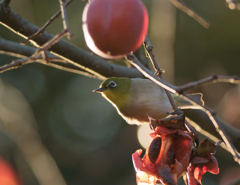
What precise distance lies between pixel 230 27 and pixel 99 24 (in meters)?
5.36

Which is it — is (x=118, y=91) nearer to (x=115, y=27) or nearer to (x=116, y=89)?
(x=116, y=89)

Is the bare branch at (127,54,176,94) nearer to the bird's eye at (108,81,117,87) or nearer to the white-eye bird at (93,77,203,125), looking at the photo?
the white-eye bird at (93,77,203,125)

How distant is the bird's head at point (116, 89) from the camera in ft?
9.68

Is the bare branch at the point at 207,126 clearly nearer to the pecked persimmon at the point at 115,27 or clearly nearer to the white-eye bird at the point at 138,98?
the white-eye bird at the point at 138,98

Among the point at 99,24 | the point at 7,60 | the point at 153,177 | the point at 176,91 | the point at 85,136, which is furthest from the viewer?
the point at 85,136

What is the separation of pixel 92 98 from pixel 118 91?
4620 millimetres

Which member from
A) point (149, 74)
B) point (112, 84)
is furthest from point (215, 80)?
point (112, 84)

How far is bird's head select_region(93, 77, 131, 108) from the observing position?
9.68 feet

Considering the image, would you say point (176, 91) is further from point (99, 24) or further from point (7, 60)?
point (7, 60)

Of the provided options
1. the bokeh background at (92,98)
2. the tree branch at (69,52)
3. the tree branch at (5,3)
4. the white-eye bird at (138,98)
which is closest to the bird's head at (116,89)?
the white-eye bird at (138,98)

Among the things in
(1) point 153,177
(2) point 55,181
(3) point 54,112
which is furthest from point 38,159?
(3) point 54,112

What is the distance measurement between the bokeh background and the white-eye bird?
1.94m

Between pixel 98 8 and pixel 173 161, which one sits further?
pixel 173 161

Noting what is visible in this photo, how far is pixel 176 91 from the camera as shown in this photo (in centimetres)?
96
